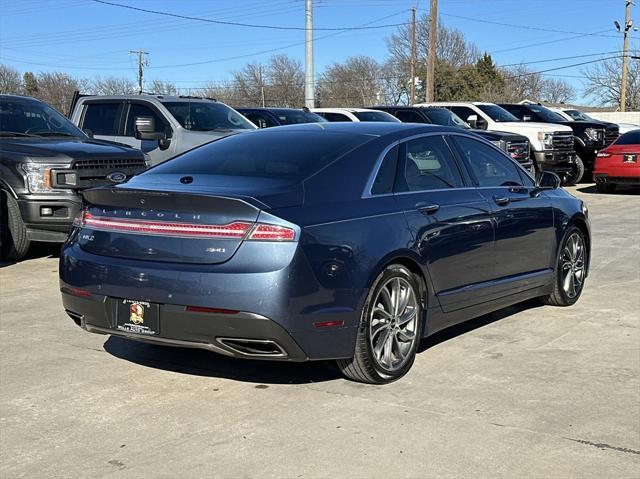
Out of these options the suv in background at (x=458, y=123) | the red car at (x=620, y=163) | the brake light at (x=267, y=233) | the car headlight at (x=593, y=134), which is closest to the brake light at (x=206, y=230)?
the brake light at (x=267, y=233)

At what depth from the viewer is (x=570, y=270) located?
7156 mm

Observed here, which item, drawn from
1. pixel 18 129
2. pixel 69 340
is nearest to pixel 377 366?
pixel 69 340

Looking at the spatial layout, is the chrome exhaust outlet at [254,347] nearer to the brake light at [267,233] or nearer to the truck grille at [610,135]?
the brake light at [267,233]

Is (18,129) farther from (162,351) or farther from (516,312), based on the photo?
(516,312)

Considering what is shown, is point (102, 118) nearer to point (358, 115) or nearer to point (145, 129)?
point (145, 129)

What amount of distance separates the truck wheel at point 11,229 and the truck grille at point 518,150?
10768 mm

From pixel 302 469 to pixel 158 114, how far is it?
901cm

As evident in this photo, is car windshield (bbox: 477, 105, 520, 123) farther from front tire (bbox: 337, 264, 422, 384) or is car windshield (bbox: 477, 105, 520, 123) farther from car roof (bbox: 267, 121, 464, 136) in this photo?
front tire (bbox: 337, 264, 422, 384)

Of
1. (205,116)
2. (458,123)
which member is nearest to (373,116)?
(458,123)

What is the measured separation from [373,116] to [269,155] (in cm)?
1297

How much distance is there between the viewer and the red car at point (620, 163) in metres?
18.2

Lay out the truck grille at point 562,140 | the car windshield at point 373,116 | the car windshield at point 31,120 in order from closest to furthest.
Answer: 1. the car windshield at point 31,120
2. the car windshield at point 373,116
3. the truck grille at point 562,140

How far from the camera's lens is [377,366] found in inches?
192

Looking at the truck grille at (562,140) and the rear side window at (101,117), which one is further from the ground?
the rear side window at (101,117)
